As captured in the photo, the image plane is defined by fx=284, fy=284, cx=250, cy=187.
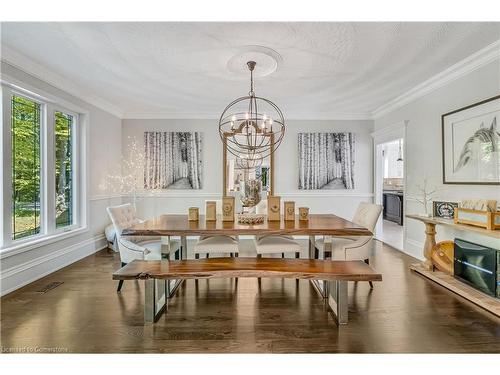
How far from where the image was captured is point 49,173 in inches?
144

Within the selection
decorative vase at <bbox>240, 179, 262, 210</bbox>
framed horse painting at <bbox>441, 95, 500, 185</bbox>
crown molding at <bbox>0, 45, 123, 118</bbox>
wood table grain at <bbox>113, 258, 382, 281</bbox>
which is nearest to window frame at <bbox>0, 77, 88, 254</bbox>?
crown molding at <bbox>0, 45, 123, 118</bbox>

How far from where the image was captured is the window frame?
2.95 m

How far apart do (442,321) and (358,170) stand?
145 inches

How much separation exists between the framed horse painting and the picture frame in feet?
1.03

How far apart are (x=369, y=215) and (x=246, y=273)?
1792 millimetres

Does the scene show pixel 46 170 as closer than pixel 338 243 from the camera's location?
No

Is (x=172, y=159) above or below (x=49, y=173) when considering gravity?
above

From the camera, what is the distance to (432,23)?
2424 millimetres

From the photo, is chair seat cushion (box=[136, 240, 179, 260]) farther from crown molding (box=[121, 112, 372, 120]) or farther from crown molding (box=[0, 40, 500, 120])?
crown molding (box=[121, 112, 372, 120])

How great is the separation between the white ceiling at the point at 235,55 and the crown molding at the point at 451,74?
0.09m

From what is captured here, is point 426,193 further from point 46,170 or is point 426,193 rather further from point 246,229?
point 46,170

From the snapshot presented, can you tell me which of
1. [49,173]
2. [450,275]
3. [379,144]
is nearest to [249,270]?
[450,275]

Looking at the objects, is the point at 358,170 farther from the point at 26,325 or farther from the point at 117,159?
the point at 26,325
